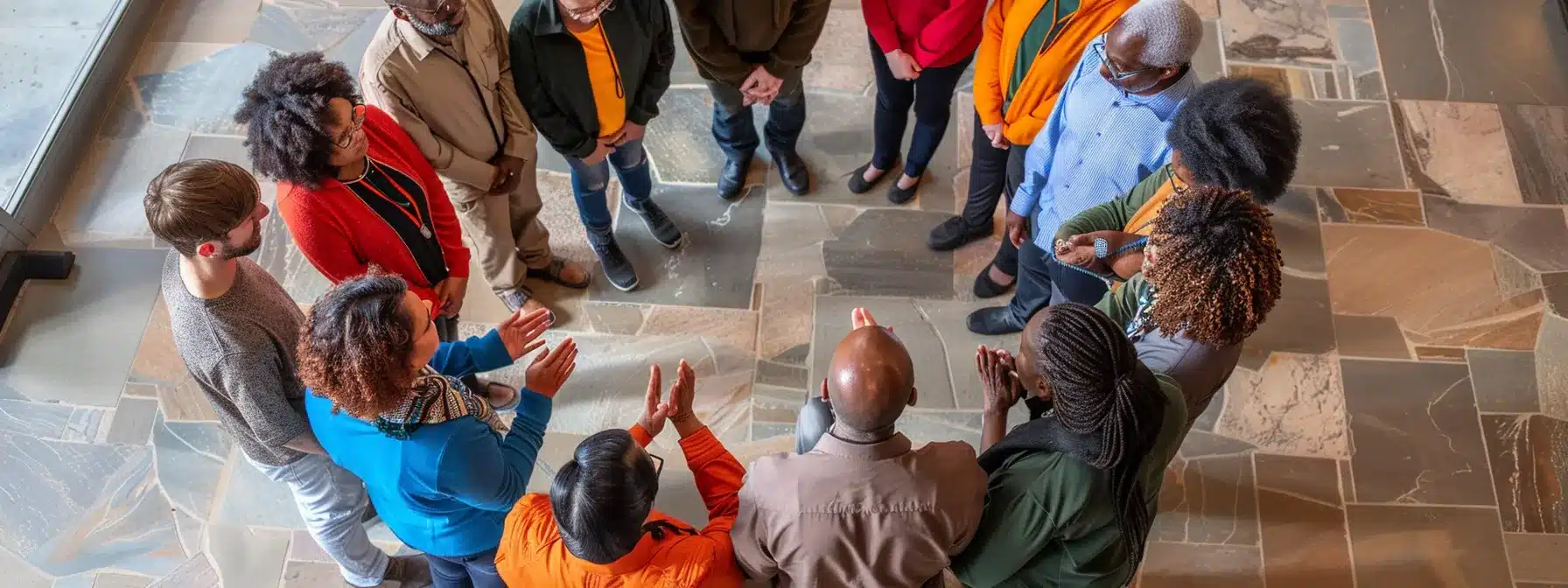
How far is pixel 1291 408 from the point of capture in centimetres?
355

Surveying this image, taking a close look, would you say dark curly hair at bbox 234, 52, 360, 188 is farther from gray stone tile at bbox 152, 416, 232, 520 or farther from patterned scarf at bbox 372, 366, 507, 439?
gray stone tile at bbox 152, 416, 232, 520

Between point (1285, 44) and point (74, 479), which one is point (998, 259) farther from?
point (74, 479)

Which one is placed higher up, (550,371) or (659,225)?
(550,371)

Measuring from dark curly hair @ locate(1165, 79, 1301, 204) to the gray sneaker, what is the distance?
2092mm

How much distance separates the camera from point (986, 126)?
329 cm

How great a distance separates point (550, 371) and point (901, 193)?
198 cm

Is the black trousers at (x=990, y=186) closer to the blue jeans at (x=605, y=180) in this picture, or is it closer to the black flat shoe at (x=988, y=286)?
the black flat shoe at (x=988, y=286)

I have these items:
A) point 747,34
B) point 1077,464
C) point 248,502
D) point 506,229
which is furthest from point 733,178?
point 1077,464

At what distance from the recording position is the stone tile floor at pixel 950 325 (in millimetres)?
3326

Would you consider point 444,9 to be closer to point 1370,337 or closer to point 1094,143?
point 1094,143

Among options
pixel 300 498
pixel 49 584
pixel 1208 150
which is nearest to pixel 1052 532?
pixel 1208 150

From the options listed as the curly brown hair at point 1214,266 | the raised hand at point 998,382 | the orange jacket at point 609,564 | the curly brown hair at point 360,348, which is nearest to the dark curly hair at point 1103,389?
the curly brown hair at point 1214,266

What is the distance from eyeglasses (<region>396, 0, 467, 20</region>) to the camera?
254 centimetres

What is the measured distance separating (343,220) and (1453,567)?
11.7ft
